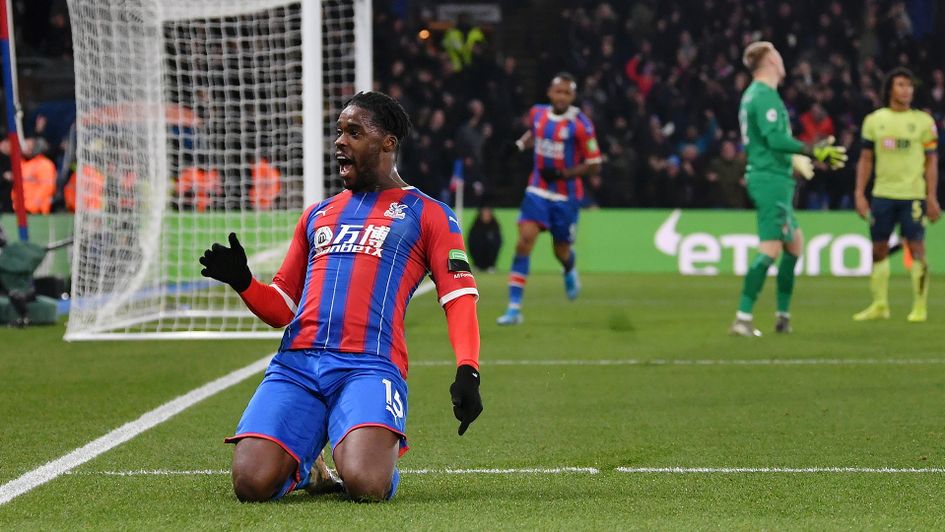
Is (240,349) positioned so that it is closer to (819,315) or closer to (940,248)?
(819,315)

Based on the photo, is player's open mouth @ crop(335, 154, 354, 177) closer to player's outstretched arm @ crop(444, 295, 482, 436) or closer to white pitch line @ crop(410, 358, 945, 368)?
player's outstretched arm @ crop(444, 295, 482, 436)

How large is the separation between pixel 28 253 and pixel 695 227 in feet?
36.7

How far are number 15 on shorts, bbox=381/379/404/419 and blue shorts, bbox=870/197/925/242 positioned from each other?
26.7 feet

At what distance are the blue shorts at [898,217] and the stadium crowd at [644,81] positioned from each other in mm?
9610

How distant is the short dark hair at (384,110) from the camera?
4730mm

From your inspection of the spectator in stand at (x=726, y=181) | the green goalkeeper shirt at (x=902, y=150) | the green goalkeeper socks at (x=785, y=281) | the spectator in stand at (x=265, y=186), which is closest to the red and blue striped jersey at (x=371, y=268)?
the green goalkeeper socks at (x=785, y=281)

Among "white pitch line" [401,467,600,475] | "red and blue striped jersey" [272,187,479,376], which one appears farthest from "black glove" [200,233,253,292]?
"white pitch line" [401,467,600,475]

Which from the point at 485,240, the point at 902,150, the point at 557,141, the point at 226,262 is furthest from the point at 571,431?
the point at 485,240

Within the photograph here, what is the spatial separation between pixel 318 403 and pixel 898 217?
8440mm

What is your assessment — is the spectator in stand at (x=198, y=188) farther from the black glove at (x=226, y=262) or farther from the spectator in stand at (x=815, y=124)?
the spectator in stand at (x=815, y=124)

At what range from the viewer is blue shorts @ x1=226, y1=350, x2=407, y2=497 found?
4.48 metres

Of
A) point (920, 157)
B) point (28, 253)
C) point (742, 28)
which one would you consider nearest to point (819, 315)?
point (920, 157)

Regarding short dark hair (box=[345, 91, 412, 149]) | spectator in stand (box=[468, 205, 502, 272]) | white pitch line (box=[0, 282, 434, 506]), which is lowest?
spectator in stand (box=[468, 205, 502, 272])

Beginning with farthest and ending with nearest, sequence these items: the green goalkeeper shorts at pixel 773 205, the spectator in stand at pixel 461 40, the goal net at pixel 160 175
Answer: the spectator in stand at pixel 461 40, the goal net at pixel 160 175, the green goalkeeper shorts at pixel 773 205
